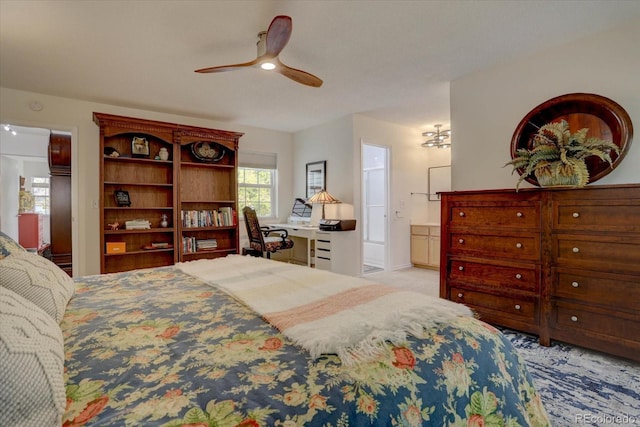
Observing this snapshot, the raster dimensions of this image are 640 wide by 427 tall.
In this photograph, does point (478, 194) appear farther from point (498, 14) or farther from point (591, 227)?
point (498, 14)

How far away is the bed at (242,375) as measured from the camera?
0.65 metres

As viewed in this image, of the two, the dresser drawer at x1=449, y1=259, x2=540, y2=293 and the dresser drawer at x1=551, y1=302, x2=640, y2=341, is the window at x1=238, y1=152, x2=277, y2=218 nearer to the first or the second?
the dresser drawer at x1=449, y1=259, x2=540, y2=293

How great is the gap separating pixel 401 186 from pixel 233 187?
2.77 metres

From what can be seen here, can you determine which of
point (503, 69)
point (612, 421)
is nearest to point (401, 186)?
point (503, 69)

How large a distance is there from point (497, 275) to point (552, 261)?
41cm

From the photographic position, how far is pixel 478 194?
8.84 ft

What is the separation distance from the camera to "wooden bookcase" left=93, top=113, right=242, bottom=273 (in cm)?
397

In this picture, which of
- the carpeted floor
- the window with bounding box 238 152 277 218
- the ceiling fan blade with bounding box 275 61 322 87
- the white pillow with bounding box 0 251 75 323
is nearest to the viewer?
the white pillow with bounding box 0 251 75 323

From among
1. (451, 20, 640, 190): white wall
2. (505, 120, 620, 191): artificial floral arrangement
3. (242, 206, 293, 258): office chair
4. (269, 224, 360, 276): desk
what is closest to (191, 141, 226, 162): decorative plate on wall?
(242, 206, 293, 258): office chair

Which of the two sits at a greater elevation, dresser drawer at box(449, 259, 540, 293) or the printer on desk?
the printer on desk

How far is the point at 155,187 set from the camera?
4422 millimetres

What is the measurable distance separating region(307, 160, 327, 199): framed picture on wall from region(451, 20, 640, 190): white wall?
219cm

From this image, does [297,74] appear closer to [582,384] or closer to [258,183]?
[582,384]

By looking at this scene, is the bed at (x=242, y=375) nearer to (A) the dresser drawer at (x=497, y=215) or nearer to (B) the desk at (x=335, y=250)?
(A) the dresser drawer at (x=497, y=215)
